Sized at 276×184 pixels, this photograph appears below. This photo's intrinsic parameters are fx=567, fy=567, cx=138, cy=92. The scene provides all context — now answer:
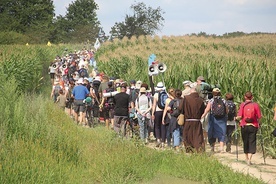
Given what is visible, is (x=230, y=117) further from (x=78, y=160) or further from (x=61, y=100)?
(x=61, y=100)

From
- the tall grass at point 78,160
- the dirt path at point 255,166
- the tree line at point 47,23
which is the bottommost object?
the dirt path at point 255,166

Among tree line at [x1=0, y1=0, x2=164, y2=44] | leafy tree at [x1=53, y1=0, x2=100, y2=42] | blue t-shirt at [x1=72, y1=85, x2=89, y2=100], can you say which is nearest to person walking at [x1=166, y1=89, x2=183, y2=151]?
blue t-shirt at [x1=72, y1=85, x2=89, y2=100]

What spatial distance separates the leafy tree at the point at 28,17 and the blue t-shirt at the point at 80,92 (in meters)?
68.7

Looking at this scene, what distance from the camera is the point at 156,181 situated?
11547 millimetres

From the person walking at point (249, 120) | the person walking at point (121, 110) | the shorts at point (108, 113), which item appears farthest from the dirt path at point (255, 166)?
the shorts at point (108, 113)

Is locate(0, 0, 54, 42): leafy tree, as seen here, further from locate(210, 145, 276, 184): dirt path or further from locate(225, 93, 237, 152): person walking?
locate(210, 145, 276, 184): dirt path

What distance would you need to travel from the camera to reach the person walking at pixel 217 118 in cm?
1531

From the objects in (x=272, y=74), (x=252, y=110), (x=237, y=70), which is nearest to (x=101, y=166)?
(x=252, y=110)

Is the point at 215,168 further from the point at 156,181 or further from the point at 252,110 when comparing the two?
the point at 252,110

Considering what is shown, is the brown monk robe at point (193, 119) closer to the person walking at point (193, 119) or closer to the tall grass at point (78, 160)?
the person walking at point (193, 119)

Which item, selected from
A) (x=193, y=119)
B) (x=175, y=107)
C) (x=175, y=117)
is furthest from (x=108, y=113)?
(x=193, y=119)

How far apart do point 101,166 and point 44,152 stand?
1.21m

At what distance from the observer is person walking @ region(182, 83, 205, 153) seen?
13602 millimetres

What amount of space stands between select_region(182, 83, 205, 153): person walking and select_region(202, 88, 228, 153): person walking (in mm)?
1449
